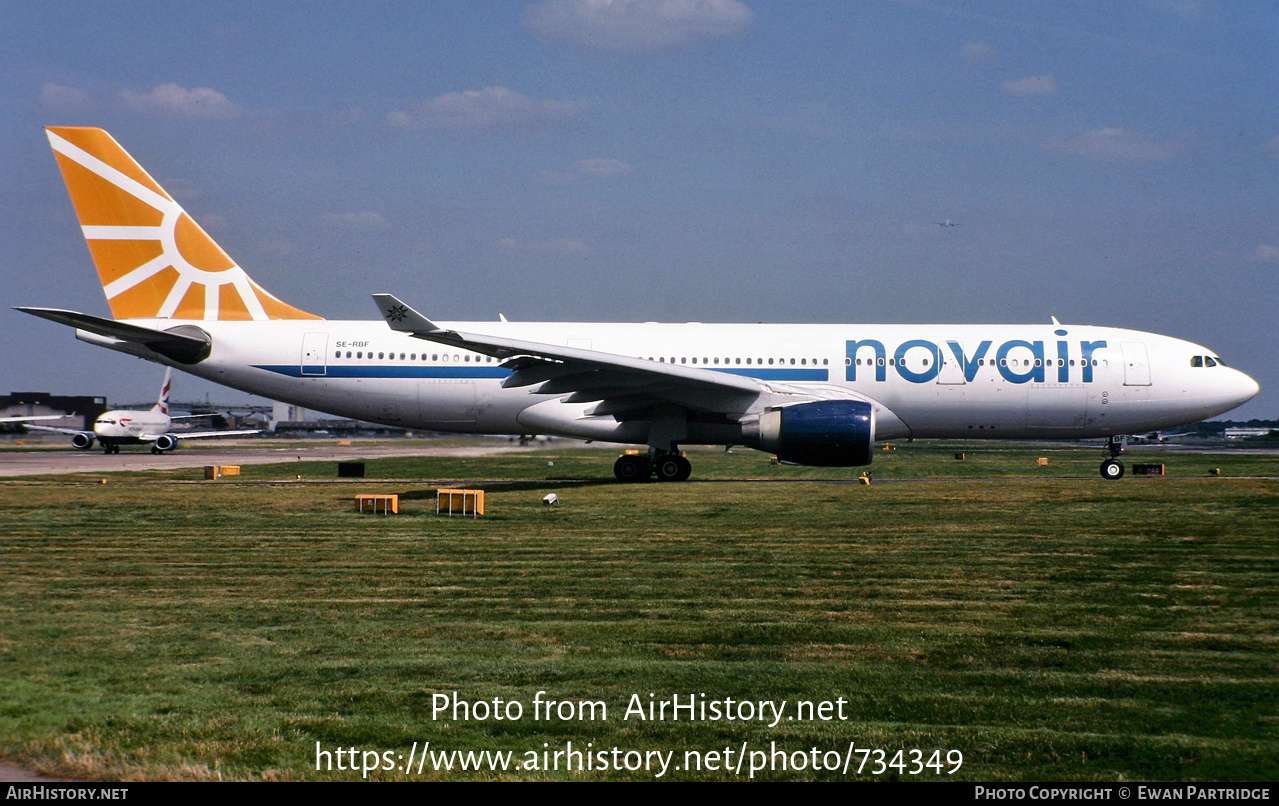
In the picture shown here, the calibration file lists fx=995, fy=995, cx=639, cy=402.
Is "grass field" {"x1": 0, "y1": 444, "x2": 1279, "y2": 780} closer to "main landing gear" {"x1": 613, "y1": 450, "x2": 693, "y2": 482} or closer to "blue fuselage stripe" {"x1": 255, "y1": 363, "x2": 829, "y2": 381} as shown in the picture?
"main landing gear" {"x1": 613, "y1": 450, "x2": 693, "y2": 482}

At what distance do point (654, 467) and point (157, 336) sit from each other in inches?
452

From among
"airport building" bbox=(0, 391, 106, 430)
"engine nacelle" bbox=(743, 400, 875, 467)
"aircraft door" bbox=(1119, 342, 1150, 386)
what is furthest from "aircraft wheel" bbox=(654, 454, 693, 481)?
"airport building" bbox=(0, 391, 106, 430)

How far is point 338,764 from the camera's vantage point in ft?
16.3

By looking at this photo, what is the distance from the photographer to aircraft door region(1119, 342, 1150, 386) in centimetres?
2327

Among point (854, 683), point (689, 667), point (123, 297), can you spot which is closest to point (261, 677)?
point (689, 667)

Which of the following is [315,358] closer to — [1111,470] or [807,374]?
[807,374]

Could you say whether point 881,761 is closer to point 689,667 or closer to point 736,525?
point 689,667

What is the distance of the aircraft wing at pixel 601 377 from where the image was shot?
18875 mm

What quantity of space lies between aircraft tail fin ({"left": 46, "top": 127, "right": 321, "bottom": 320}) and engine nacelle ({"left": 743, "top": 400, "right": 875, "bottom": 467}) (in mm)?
12772

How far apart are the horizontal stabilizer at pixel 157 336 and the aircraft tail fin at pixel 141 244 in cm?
86

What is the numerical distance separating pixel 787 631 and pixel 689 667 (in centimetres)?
141

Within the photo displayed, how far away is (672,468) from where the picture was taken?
22938 millimetres

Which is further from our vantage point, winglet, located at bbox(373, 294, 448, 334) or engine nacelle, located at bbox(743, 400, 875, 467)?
engine nacelle, located at bbox(743, 400, 875, 467)

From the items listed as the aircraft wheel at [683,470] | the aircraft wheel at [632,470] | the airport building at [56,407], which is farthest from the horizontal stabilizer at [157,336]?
the airport building at [56,407]
